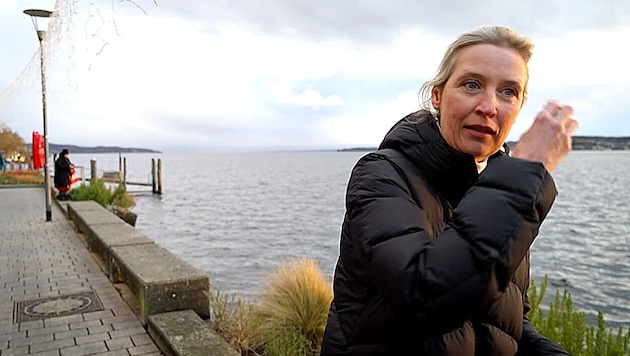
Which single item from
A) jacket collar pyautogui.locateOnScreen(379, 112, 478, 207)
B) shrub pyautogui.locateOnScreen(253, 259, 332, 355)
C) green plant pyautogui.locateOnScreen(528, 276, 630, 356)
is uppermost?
jacket collar pyautogui.locateOnScreen(379, 112, 478, 207)

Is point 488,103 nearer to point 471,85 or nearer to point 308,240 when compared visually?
point 471,85

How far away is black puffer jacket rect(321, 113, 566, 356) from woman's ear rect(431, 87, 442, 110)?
8 cm

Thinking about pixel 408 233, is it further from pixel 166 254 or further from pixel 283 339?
pixel 166 254

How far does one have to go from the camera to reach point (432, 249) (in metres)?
1.09

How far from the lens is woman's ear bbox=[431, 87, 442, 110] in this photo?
55.3 inches

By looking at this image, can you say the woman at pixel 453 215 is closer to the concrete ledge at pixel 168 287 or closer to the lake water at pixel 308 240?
the concrete ledge at pixel 168 287

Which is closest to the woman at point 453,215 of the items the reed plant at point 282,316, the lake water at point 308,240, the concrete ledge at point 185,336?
the concrete ledge at point 185,336

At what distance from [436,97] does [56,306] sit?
5299 millimetres

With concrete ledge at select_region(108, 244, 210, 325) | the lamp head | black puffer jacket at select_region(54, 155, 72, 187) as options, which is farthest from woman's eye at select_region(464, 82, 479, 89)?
black puffer jacket at select_region(54, 155, 72, 187)

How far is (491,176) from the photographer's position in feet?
3.78

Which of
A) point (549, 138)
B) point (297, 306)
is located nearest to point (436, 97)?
point (549, 138)

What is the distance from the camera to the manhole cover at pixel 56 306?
5.26m

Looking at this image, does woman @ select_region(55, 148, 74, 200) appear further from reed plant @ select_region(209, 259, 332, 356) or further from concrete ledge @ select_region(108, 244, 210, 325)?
concrete ledge @ select_region(108, 244, 210, 325)

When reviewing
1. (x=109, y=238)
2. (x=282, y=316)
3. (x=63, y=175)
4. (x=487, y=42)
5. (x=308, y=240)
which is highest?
(x=487, y=42)
